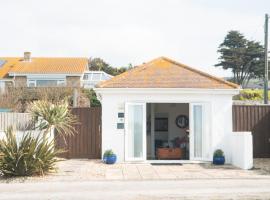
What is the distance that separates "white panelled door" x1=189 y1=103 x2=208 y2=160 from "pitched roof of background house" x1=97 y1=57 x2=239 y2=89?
961 mm

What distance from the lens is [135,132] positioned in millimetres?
18750

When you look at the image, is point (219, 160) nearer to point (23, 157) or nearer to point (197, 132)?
point (197, 132)

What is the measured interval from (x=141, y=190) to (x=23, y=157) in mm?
4482

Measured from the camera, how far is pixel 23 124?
70.1 ft

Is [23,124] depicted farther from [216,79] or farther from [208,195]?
[208,195]

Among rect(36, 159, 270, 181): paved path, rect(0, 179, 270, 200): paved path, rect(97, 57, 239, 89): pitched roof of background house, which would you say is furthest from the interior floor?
rect(0, 179, 270, 200): paved path

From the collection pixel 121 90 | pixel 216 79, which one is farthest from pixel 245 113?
pixel 121 90

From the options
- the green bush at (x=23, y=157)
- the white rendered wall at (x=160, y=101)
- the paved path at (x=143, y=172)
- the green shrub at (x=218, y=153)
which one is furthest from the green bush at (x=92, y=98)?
the green bush at (x=23, y=157)

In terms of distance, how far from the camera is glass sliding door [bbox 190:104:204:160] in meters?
18.8

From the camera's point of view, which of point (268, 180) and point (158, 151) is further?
point (158, 151)

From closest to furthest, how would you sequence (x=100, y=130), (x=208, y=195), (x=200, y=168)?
(x=208, y=195), (x=200, y=168), (x=100, y=130)

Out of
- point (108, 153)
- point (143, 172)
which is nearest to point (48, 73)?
point (108, 153)

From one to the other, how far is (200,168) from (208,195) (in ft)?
→ 18.7

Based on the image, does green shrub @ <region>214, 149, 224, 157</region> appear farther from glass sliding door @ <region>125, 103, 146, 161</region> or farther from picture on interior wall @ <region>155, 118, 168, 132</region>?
picture on interior wall @ <region>155, 118, 168, 132</region>
